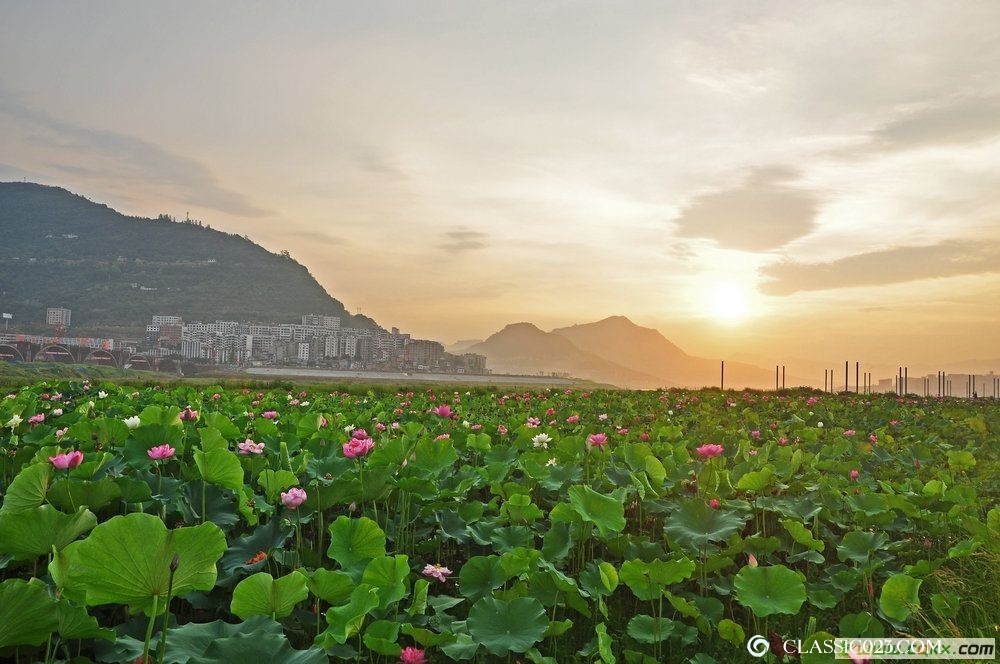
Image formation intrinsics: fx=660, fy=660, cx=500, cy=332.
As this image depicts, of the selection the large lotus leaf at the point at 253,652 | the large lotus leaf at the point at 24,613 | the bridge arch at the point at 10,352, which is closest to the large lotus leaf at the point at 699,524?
the large lotus leaf at the point at 253,652

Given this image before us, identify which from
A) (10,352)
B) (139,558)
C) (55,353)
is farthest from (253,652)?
(55,353)

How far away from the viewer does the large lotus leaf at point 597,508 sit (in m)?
3.27

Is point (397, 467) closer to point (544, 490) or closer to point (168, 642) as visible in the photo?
point (544, 490)

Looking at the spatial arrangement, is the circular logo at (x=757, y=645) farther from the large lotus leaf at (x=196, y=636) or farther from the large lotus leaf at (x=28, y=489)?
the large lotus leaf at (x=28, y=489)

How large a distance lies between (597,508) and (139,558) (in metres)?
2.11

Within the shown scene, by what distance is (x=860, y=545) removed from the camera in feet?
12.4

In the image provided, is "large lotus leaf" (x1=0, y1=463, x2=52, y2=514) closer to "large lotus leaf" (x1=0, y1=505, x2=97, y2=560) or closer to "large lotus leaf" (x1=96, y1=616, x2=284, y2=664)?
"large lotus leaf" (x1=0, y1=505, x2=97, y2=560)

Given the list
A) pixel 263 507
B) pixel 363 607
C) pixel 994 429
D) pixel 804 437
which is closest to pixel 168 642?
pixel 363 607

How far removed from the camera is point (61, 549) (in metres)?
2.42

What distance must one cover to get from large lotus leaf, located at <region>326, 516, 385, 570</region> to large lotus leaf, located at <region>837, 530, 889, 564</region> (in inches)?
105

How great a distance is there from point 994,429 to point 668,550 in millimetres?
8778

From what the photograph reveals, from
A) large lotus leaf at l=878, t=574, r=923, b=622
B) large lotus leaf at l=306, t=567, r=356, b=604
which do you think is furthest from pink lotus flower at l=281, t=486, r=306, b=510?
large lotus leaf at l=878, t=574, r=923, b=622

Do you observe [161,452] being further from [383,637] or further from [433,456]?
[383,637]

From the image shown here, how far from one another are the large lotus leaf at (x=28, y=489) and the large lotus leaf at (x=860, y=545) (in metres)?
4.09
